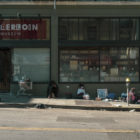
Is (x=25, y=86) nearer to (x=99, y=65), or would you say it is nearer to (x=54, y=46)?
(x=54, y=46)

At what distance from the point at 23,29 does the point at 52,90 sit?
3.99m

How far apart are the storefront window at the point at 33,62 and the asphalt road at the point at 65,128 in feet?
19.2

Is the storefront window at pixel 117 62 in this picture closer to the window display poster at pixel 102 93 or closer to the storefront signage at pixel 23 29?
the window display poster at pixel 102 93

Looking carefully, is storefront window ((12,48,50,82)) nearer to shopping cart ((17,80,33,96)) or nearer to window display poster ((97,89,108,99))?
shopping cart ((17,80,33,96))

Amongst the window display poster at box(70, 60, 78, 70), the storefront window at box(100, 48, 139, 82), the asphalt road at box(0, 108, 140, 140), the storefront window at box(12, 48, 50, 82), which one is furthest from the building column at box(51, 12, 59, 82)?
the asphalt road at box(0, 108, 140, 140)

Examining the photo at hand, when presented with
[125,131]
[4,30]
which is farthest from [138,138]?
[4,30]

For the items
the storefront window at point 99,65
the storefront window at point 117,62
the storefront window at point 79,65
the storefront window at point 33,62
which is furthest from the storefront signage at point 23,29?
the storefront window at point 117,62

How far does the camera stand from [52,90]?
15.1 meters

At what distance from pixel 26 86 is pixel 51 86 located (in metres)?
1.41

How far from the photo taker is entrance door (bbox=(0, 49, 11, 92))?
16.3 meters

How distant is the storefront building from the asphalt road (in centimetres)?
583

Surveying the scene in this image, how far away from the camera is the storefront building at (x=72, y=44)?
614 inches

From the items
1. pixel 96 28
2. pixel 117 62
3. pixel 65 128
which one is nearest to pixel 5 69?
pixel 96 28

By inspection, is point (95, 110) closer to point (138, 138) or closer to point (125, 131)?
point (125, 131)
